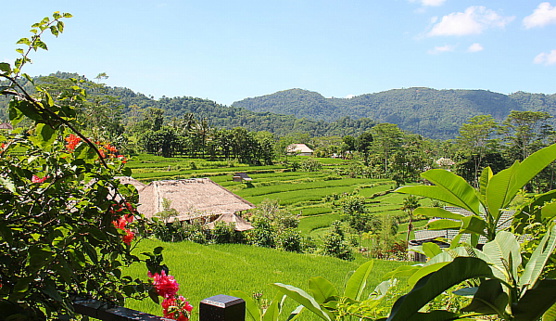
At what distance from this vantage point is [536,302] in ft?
1.54

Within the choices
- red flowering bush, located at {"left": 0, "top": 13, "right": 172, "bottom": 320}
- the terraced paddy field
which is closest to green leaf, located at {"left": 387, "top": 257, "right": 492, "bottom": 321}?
red flowering bush, located at {"left": 0, "top": 13, "right": 172, "bottom": 320}

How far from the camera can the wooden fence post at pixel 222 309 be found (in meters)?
0.84

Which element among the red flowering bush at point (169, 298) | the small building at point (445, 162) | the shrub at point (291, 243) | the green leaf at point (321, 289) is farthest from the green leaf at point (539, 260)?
the small building at point (445, 162)

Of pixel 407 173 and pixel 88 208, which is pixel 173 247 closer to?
pixel 88 208

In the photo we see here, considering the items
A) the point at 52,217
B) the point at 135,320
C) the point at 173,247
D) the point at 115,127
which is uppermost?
the point at 115,127

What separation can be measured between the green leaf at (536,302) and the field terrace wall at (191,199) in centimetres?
1124

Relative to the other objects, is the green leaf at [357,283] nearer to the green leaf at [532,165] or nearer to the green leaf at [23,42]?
the green leaf at [532,165]

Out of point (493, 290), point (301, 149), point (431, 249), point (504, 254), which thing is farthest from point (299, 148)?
point (493, 290)

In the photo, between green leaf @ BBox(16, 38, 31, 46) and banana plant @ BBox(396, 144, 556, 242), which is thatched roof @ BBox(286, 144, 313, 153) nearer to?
green leaf @ BBox(16, 38, 31, 46)

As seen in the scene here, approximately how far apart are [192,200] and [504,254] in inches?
528

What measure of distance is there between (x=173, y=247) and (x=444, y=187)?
745 cm

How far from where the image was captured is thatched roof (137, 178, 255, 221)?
1241cm

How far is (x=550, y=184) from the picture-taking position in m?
38.1

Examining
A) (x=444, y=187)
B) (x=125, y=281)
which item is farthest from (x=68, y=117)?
(x=444, y=187)
